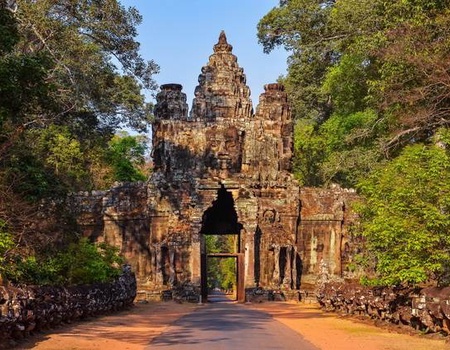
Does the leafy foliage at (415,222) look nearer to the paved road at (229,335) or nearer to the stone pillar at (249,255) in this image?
the paved road at (229,335)

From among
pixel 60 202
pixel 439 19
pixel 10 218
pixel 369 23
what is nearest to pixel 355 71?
pixel 369 23

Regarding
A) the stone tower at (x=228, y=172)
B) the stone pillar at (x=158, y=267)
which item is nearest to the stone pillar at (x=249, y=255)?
the stone tower at (x=228, y=172)

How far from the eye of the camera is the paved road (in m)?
12.4

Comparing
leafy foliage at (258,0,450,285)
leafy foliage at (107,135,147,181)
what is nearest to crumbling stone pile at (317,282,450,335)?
leafy foliage at (258,0,450,285)

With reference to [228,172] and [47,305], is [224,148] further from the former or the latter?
[47,305]

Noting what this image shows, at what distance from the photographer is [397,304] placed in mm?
15961

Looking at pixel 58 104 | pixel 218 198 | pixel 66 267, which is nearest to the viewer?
pixel 66 267

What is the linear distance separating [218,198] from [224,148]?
8.70 ft

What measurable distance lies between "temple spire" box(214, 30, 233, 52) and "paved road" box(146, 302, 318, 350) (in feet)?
54.2

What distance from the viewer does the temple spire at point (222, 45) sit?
33.1 metres

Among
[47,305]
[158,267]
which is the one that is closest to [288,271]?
[158,267]

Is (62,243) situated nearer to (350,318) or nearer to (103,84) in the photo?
(350,318)

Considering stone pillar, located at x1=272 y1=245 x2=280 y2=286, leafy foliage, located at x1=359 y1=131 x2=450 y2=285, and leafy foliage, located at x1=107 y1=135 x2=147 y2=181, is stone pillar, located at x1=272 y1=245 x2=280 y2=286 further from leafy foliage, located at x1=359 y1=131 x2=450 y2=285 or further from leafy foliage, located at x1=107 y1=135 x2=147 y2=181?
leafy foliage, located at x1=107 y1=135 x2=147 y2=181

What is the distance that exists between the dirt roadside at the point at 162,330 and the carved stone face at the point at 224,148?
9821mm
